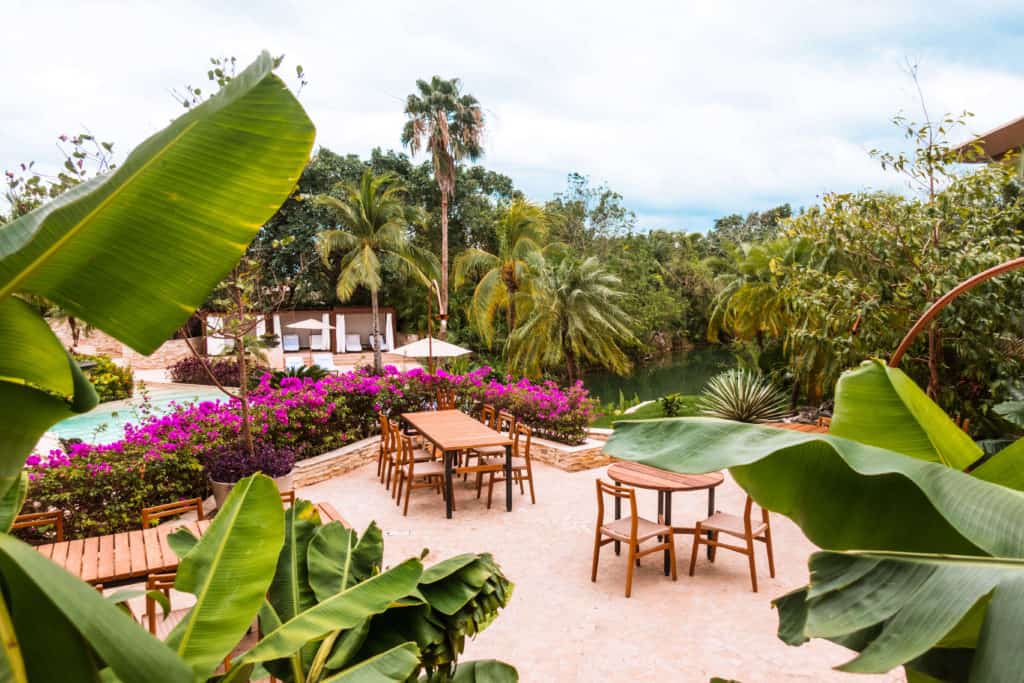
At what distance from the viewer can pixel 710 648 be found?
12.9ft

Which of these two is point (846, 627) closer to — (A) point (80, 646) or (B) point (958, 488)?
(B) point (958, 488)

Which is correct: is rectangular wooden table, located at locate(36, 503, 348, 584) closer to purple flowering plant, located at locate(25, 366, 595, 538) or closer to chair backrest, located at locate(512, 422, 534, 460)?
purple flowering plant, located at locate(25, 366, 595, 538)

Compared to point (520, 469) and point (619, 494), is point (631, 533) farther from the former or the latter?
point (520, 469)

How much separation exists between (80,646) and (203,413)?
7.17 metres

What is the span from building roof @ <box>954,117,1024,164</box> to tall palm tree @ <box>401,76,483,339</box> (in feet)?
44.1

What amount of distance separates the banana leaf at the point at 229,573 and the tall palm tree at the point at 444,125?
17.1 meters

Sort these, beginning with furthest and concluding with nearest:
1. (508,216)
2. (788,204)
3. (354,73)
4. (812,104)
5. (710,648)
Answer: (788,204)
(508,216)
(354,73)
(812,104)
(710,648)

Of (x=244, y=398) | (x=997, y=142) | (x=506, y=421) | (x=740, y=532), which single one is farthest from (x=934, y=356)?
(x=244, y=398)

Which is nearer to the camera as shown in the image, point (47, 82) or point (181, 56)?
point (47, 82)

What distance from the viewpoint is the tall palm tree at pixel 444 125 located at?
1883 centimetres

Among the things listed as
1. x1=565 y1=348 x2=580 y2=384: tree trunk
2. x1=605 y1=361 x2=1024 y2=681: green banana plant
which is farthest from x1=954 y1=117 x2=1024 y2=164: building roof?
x1=565 y1=348 x2=580 y2=384: tree trunk

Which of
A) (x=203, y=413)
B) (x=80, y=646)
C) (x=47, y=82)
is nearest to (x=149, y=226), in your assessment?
(x=80, y=646)

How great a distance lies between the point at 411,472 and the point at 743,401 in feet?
21.0

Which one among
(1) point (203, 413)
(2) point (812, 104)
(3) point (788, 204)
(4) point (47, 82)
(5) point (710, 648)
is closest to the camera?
(5) point (710, 648)
